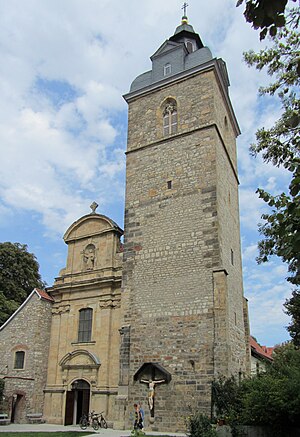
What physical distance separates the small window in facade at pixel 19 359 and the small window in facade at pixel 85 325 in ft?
10.6

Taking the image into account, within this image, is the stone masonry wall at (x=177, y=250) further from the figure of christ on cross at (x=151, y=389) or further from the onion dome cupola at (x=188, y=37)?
the onion dome cupola at (x=188, y=37)

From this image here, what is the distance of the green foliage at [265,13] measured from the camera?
10.9 feet

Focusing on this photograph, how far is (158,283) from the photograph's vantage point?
1792cm

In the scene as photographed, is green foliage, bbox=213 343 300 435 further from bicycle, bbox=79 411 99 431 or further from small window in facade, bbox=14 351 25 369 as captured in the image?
small window in facade, bbox=14 351 25 369

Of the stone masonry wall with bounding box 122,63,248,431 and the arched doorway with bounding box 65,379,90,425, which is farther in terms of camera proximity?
the arched doorway with bounding box 65,379,90,425

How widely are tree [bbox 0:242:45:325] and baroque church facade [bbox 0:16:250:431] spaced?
Answer: 9.37 m

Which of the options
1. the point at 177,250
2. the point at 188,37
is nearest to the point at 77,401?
the point at 177,250

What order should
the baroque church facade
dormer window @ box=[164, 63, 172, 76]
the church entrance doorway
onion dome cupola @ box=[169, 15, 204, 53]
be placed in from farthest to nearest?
1. onion dome cupola @ box=[169, 15, 204, 53]
2. dormer window @ box=[164, 63, 172, 76]
3. the church entrance doorway
4. the baroque church facade

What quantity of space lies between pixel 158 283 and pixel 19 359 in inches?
357

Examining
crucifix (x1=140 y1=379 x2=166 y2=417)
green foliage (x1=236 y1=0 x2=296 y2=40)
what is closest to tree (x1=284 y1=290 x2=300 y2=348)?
crucifix (x1=140 y1=379 x2=166 y2=417)

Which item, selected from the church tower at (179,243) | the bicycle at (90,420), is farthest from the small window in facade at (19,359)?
the church tower at (179,243)

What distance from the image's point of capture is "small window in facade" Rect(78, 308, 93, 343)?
2105 centimetres

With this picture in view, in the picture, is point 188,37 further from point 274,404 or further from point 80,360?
point 274,404

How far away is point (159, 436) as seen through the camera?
1373 cm
